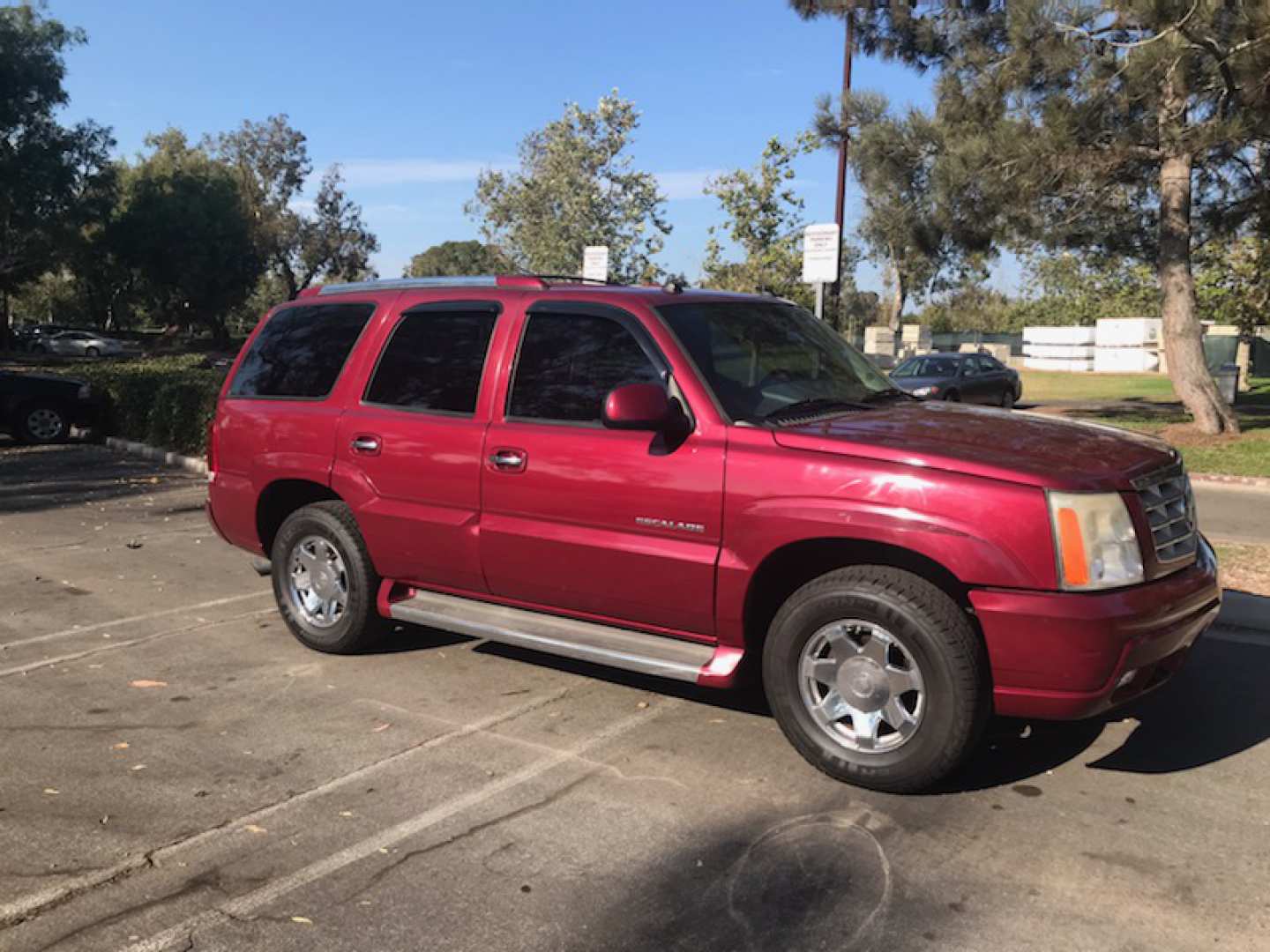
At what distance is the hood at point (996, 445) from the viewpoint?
12.4ft

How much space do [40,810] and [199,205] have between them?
52.5 metres

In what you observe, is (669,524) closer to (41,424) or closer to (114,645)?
(114,645)

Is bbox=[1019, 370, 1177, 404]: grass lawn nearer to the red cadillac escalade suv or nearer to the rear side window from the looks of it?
the rear side window

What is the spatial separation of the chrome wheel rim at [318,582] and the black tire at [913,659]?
2564mm

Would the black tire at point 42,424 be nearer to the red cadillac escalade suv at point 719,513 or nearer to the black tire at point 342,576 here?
the red cadillac escalade suv at point 719,513

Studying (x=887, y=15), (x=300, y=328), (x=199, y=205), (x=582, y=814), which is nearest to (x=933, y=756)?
(x=582, y=814)

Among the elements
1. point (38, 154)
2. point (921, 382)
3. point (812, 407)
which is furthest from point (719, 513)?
point (38, 154)

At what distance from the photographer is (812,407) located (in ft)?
15.2

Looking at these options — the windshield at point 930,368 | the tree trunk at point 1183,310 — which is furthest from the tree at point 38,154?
the tree trunk at point 1183,310

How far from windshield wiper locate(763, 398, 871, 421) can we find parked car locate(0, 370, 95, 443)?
548 inches

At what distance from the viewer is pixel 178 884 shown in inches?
133

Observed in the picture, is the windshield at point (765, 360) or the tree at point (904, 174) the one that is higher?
the tree at point (904, 174)

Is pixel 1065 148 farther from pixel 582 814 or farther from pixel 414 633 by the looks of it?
pixel 582 814

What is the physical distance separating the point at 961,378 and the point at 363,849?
2361cm
